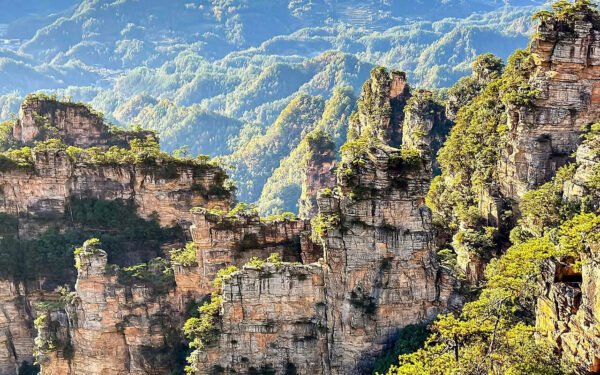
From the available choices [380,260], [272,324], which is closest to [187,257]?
[272,324]

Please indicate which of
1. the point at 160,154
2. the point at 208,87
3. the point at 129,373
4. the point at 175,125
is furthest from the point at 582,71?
the point at 208,87

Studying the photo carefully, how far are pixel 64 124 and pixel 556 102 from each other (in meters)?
30.6

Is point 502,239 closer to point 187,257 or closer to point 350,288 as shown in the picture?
point 350,288

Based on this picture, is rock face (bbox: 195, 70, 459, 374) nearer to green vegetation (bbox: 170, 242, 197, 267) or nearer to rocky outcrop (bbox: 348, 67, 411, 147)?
green vegetation (bbox: 170, 242, 197, 267)

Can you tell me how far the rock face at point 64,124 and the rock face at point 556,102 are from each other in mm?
26326

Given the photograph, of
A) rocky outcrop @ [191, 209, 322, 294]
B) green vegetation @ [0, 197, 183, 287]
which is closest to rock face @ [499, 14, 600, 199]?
rocky outcrop @ [191, 209, 322, 294]

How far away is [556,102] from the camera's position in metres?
28.1

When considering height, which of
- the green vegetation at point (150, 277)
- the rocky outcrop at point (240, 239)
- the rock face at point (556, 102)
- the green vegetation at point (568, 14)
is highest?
the green vegetation at point (568, 14)

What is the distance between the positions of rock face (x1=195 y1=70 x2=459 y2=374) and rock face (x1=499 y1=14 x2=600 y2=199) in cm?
606

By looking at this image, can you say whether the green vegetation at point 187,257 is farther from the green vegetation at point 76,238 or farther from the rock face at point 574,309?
the rock face at point 574,309

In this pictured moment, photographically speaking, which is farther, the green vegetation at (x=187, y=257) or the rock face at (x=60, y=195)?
the rock face at (x=60, y=195)

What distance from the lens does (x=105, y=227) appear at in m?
35.0

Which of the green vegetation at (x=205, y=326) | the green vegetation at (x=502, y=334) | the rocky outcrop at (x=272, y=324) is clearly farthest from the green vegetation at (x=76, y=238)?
the green vegetation at (x=502, y=334)

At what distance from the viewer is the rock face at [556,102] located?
27625 mm
